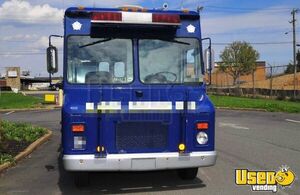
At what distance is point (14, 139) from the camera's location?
13.6 m

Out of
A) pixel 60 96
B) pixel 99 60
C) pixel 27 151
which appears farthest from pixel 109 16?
Answer: pixel 60 96

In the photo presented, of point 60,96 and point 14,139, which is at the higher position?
point 60,96

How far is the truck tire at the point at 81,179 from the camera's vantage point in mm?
8062

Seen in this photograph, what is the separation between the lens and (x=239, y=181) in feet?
26.8

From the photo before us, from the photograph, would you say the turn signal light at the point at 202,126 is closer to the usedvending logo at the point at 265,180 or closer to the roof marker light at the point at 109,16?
the usedvending logo at the point at 265,180

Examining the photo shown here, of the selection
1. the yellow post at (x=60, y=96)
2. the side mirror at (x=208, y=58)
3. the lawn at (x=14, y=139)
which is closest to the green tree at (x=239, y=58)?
the yellow post at (x=60, y=96)

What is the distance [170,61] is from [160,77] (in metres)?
0.33

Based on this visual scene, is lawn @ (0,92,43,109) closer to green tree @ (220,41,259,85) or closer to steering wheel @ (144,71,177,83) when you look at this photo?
steering wheel @ (144,71,177,83)

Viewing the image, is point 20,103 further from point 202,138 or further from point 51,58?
point 202,138

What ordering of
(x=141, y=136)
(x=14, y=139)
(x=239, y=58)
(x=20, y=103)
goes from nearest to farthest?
(x=141, y=136)
(x=14, y=139)
(x=20, y=103)
(x=239, y=58)

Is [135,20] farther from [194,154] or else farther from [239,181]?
[239,181]

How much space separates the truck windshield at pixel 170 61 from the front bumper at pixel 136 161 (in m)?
1.24

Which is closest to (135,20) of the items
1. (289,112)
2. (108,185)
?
(108,185)

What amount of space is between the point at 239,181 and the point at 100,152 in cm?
237
